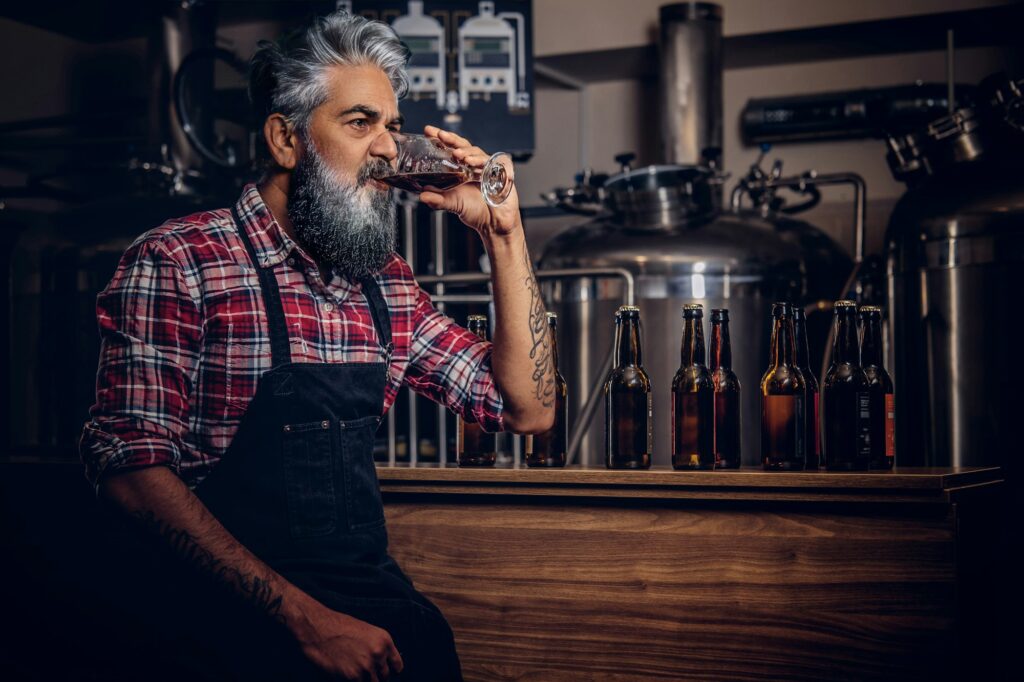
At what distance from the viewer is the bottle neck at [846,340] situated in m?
1.85

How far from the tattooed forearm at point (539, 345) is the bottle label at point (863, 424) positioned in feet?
1.66

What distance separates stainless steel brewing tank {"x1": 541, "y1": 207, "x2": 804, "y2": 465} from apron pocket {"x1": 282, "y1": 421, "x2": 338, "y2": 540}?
4.83ft

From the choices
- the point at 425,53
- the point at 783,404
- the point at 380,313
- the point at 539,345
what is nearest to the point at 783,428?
the point at 783,404

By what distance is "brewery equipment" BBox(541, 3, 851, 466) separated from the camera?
2961mm

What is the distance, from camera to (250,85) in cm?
175

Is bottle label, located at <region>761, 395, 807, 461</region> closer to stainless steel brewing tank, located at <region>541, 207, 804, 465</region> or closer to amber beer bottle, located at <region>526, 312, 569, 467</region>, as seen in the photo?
amber beer bottle, located at <region>526, 312, 569, 467</region>

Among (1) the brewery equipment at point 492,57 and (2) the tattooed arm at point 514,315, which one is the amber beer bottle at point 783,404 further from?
(1) the brewery equipment at point 492,57

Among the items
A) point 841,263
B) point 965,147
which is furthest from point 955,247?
point 841,263

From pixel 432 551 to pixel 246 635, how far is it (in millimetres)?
397

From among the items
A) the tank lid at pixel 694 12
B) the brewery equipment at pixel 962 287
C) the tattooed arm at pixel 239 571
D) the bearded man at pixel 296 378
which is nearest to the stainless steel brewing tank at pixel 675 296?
the brewery equipment at pixel 962 287

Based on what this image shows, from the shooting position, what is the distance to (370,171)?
5.55 feet

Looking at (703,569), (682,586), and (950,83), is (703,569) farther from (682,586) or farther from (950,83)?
(950,83)

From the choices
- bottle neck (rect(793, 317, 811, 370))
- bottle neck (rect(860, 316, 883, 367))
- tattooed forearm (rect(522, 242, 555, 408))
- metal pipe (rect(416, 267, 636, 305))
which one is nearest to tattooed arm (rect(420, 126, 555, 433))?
tattooed forearm (rect(522, 242, 555, 408))

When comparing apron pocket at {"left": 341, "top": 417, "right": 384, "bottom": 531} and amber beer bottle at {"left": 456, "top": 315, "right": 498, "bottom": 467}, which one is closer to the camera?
apron pocket at {"left": 341, "top": 417, "right": 384, "bottom": 531}
